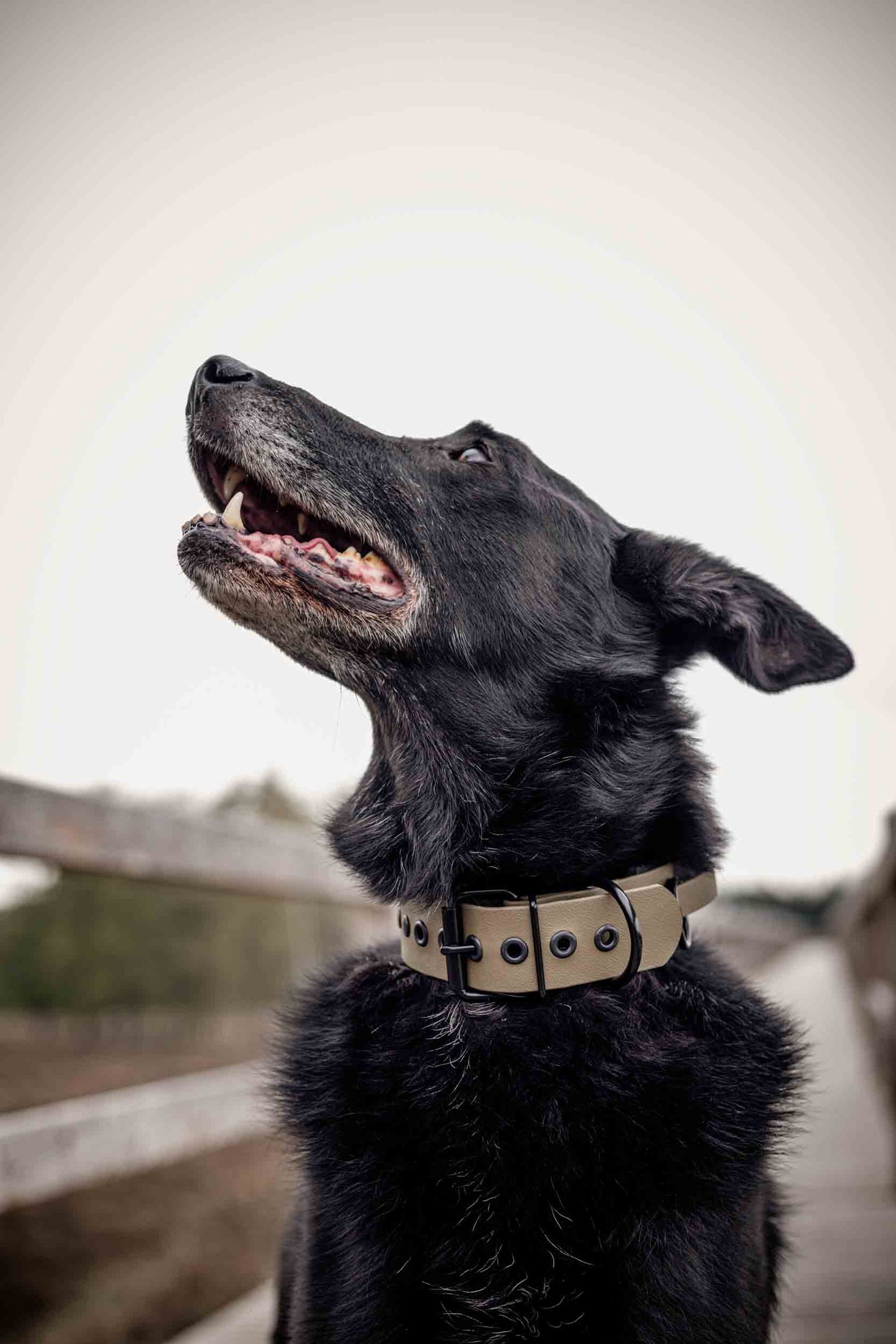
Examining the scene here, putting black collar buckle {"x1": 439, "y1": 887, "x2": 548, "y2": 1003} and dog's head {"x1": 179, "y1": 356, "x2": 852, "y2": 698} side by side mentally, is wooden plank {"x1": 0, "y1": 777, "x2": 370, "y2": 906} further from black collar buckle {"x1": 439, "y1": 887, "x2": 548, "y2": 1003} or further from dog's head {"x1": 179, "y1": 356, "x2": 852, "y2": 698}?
dog's head {"x1": 179, "y1": 356, "x2": 852, "y2": 698}

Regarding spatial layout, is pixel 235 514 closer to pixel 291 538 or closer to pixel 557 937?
pixel 291 538

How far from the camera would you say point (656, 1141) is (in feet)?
4.54

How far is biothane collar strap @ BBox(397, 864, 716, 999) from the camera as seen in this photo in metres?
1.47

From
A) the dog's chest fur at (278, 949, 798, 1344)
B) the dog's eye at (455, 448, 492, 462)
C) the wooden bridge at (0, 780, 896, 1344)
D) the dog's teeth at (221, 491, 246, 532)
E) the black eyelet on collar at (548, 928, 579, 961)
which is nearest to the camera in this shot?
the dog's chest fur at (278, 949, 798, 1344)

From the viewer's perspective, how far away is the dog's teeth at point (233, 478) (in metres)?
1.87

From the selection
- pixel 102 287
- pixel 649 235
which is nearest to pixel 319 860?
pixel 102 287

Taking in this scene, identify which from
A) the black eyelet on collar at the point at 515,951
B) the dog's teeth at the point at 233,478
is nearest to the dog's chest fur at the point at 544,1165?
the black eyelet on collar at the point at 515,951

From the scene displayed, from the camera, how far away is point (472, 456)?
6.56ft

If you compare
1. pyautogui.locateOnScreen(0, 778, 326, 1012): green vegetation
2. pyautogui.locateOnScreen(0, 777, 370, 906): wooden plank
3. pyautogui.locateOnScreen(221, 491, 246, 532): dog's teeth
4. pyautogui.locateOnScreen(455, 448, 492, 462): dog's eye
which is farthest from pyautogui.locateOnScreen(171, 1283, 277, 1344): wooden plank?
pyautogui.locateOnScreen(0, 778, 326, 1012): green vegetation

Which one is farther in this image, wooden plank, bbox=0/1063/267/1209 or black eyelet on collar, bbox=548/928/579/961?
wooden plank, bbox=0/1063/267/1209

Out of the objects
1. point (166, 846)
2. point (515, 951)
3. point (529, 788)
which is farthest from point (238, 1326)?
point (529, 788)

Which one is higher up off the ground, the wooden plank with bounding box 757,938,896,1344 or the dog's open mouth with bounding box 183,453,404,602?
the dog's open mouth with bounding box 183,453,404,602

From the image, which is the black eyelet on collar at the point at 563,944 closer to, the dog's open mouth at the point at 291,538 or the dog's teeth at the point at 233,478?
the dog's open mouth at the point at 291,538

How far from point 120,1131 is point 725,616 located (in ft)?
6.04
